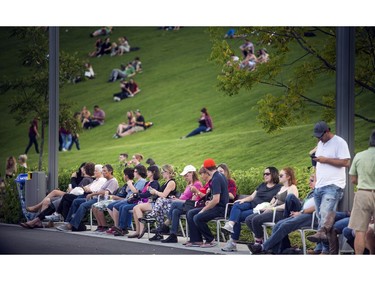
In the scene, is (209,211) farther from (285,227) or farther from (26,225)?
(26,225)

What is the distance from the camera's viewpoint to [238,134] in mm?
28219

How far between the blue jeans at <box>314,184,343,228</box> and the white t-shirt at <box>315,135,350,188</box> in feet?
0.19

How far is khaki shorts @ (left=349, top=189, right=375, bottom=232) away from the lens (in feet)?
35.5

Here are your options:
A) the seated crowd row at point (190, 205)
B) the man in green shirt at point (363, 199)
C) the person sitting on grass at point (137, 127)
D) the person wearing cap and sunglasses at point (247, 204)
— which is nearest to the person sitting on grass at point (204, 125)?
the person sitting on grass at point (137, 127)

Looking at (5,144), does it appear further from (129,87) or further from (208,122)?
(208,122)

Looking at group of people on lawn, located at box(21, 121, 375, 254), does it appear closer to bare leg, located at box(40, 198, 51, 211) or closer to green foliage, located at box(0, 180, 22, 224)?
bare leg, located at box(40, 198, 51, 211)

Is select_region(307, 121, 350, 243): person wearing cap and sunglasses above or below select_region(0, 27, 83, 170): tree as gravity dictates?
below

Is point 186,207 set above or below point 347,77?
below

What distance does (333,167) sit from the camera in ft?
38.6

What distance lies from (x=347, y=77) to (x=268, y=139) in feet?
47.3

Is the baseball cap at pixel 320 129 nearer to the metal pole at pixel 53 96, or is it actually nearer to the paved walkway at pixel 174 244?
the paved walkway at pixel 174 244

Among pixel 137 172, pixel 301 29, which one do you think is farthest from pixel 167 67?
pixel 137 172

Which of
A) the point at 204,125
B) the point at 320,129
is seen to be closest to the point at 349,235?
the point at 320,129

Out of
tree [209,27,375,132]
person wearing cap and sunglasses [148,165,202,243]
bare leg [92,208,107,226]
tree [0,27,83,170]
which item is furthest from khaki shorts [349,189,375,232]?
tree [0,27,83,170]
